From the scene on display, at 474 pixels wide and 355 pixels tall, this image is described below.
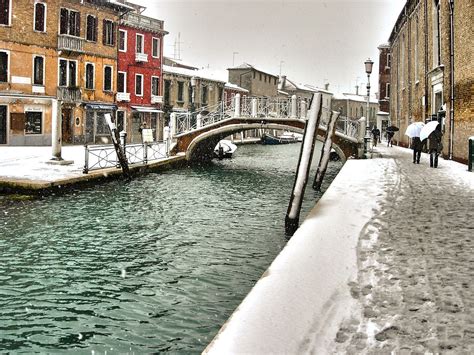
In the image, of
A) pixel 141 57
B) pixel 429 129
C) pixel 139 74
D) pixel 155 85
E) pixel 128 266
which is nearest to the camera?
pixel 128 266

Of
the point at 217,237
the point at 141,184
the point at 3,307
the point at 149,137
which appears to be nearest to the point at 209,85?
the point at 149,137

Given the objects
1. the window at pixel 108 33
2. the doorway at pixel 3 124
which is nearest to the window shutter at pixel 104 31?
the window at pixel 108 33

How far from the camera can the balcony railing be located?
3253 centimetres

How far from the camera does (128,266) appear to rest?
7199 millimetres

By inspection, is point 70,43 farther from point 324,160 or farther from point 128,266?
point 128,266

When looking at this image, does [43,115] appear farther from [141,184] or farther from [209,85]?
[209,85]

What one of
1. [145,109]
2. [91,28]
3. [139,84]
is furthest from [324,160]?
[139,84]

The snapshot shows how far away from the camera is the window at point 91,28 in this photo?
28562 mm

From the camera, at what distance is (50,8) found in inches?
1012

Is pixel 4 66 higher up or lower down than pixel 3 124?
A: higher up

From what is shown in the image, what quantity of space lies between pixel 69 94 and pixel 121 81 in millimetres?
5565

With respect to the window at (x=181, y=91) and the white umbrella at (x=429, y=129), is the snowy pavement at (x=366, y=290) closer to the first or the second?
the white umbrella at (x=429, y=129)

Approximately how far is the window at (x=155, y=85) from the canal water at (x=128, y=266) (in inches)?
869

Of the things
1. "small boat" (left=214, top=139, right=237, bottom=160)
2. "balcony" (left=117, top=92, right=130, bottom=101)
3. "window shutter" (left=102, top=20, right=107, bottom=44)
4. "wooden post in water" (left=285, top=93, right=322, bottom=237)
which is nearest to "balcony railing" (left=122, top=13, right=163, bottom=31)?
"window shutter" (left=102, top=20, right=107, bottom=44)
